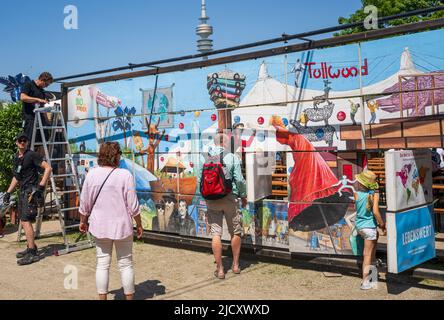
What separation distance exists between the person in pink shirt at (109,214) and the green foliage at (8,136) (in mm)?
8048

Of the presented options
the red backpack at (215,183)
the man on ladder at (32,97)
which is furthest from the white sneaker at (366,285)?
the man on ladder at (32,97)

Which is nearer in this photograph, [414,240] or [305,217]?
[414,240]

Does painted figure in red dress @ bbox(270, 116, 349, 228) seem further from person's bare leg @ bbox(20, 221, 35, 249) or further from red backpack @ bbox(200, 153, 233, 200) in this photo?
Result: person's bare leg @ bbox(20, 221, 35, 249)

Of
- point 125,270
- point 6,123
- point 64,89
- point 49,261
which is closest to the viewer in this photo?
point 125,270

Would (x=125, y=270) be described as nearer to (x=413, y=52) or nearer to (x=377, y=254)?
(x=377, y=254)

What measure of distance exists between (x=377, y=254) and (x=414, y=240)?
3.03ft

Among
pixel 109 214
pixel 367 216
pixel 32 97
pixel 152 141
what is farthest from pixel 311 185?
pixel 32 97

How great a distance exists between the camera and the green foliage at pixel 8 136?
12.2m

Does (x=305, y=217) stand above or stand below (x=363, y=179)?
below

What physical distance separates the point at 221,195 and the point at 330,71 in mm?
2514

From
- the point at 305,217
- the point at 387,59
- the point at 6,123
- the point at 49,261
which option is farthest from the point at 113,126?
the point at 387,59

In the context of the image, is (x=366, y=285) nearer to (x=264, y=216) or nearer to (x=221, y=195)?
(x=264, y=216)
